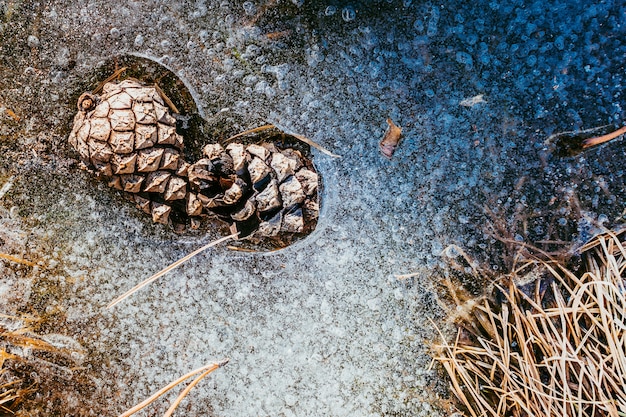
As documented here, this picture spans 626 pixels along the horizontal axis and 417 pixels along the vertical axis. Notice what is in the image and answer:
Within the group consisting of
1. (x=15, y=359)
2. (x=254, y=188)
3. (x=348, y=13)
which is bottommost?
(x=15, y=359)

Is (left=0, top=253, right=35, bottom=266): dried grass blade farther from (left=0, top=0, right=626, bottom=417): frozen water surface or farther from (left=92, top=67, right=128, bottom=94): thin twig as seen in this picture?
(left=92, top=67, right=128, bottom=94): thin twig

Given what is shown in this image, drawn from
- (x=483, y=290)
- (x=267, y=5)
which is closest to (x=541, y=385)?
(x=483, y=290)

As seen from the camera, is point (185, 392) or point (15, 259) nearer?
point (185, 392)

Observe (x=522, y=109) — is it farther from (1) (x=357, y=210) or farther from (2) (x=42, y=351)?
(2) (x=42, y=351)

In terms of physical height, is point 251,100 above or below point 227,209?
above

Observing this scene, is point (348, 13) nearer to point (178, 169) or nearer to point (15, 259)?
point (178, 169)

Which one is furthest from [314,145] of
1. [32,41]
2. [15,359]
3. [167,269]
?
[15,359]
